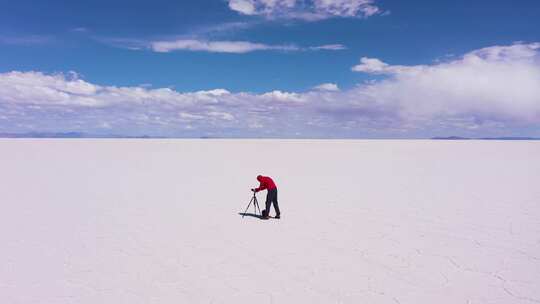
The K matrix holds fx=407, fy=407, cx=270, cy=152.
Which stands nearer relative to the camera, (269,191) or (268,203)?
(268,203)

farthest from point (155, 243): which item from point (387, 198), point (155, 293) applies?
point (387, 198)

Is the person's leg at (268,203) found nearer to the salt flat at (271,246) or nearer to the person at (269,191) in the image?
the person at (269,191)

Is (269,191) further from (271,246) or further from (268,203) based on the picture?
(271,246)

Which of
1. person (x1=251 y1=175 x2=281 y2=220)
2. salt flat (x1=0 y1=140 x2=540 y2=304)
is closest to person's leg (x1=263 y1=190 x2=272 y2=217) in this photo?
person (x1=251 y1=175 x2=281 y2=220)

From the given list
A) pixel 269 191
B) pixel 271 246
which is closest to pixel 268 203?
pixel 269 191

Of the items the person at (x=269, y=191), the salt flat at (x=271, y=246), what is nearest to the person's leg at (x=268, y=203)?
the person at (x=269, y=191)

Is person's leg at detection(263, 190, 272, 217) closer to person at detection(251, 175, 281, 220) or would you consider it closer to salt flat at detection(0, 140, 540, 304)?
person at detection(251, 175, 281, 220)

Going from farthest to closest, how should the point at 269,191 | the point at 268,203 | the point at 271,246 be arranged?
the point at 269,191
the point at 268,203
the point at 271,246

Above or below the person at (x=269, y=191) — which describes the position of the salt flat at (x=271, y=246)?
below

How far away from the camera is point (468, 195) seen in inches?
492

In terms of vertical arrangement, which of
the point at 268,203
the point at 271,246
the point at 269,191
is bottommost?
the point at 271,246

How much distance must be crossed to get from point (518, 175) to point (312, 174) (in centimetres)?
885

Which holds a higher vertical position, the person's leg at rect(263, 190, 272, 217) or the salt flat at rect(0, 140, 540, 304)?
the person's leg at rect(263, 190, 272, 217)

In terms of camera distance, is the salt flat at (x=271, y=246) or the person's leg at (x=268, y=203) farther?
the person's leg at (x=268, y=203)
